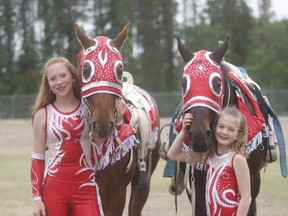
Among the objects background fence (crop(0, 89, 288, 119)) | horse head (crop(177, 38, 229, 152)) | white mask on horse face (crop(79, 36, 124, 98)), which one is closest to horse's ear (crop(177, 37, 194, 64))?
horse head (crop(177, 38, 229, 152))

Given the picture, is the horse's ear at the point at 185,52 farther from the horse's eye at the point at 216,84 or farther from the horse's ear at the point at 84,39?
the horse's ear at the point at 84,39

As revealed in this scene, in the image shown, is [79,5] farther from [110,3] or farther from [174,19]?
[174,19]

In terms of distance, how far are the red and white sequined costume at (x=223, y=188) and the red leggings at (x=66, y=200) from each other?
849 millimetres

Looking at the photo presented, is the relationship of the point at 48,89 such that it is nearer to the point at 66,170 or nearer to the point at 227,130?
the point at 66,170

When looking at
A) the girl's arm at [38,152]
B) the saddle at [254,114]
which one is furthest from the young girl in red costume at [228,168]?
the girl's arm at [38,152]

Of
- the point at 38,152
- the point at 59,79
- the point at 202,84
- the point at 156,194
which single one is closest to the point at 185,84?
the point at 202,84

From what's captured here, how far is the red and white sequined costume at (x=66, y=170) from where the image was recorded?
4.51 meters

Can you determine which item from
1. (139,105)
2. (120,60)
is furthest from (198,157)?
(139,105)

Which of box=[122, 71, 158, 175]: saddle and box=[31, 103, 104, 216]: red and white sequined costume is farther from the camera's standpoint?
box=[122, 71, 158, 175]: saddle

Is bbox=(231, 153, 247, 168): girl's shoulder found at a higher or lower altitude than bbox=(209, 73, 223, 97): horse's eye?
lower

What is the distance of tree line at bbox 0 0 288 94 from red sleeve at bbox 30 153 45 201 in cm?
4506

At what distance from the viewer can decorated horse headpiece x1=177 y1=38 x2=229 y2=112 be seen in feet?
15.1

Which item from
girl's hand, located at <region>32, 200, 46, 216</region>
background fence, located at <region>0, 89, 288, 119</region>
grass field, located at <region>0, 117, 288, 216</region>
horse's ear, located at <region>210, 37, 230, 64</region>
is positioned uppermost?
horse's ear, located at <region>210, 37, 230, 64</region>

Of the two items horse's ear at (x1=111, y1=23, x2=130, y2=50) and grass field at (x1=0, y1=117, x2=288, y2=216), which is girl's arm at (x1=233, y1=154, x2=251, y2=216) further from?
grass field at (x1=0, y1=117, x2=288, y2=216)
